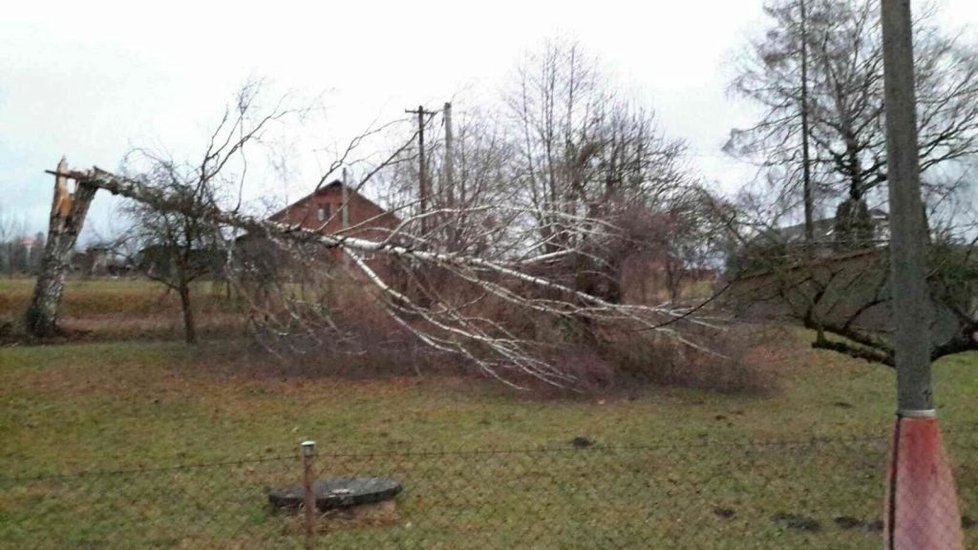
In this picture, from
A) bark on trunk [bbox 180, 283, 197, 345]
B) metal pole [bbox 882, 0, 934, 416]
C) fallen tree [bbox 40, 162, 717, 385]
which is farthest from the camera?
bark on trunk [bbox 180, 283, 197, 345]

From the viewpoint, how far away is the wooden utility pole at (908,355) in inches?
150

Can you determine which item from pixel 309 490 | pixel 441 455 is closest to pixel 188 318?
pixel 441 455

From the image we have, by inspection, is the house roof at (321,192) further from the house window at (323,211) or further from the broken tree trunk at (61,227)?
the broken tree trunk at (61,227)

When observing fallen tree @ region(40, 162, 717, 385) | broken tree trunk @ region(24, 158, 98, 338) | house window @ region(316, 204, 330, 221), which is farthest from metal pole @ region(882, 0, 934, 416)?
broken tree trunk @ region(24, 158, 98, 338)

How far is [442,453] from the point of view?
6285 mm

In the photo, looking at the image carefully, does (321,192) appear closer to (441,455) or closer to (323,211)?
(323,211)

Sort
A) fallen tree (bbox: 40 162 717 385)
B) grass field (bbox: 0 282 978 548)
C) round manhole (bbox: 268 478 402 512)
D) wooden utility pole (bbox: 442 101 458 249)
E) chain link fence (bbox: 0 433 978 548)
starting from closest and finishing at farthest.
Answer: chain link fence (bbox: 0 433 978 548) < grass field (bbox: 0 282 978 548) < round manhole (bbox: 268 478 402 512) < fallen tree (bbox: 40 162 717 385) < wooden utility pole (bbox: 442 101 458 249)

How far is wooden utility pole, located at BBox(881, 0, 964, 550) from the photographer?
3.81 m

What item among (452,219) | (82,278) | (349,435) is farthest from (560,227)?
(82,278)

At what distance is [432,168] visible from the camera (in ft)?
58.3

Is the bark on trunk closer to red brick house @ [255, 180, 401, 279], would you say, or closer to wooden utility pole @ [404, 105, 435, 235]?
red brick house @ [255, 180, 401, 279]

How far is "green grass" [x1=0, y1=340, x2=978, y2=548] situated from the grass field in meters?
0.03

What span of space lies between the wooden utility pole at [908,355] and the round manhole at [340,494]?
12.0 ft

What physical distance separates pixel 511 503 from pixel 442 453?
0.99 m
